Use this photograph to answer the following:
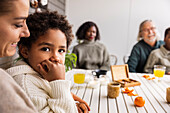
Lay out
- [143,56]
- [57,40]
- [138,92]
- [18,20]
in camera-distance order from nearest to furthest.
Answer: [18,20], [57,40], [138,92], [143,56]

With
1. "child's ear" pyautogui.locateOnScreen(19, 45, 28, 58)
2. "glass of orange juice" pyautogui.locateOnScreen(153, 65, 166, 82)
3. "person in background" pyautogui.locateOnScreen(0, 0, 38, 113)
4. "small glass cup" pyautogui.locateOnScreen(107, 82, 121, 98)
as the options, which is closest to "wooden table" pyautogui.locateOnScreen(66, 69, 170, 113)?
"small glass cup" pyautogui.locateOnScreen(107, 82, 121, 98)

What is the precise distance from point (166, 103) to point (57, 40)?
0.88 metres

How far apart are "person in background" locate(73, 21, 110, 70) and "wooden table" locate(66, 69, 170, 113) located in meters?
1.17

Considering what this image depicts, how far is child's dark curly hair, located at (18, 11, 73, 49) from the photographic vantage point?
94 centimetres

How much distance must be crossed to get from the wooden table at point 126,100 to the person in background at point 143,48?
110cm

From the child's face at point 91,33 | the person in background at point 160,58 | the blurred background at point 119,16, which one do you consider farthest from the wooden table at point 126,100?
the blurred background at point 119,16

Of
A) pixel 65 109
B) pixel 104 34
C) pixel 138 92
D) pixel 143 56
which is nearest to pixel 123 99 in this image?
pixel 138 92

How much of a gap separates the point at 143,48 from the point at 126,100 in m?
1.78

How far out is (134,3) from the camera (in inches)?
177

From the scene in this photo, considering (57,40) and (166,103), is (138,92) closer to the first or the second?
(166,103)

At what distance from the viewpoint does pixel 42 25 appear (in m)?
0.95

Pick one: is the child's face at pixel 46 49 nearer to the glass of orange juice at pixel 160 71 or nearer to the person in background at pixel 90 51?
the glass of orange juice at pixel 160 71

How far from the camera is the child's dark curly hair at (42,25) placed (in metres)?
0.94

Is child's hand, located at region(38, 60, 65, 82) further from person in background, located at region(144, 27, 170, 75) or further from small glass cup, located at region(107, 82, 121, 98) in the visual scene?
person in background, located at region(144, 27, 170, 75)
